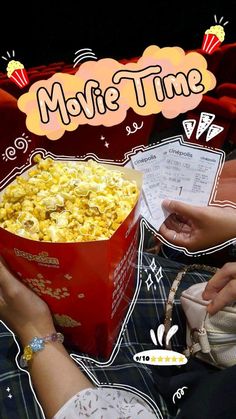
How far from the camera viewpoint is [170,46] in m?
1.07

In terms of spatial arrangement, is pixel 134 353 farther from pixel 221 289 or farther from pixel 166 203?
pixel 166 203

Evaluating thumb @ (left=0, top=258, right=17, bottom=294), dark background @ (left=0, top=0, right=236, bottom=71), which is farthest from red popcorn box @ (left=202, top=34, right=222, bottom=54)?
thumb @ (left=0, top=258, right=17, bottom=294)

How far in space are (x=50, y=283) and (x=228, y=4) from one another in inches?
26.8

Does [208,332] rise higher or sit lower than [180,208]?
lower

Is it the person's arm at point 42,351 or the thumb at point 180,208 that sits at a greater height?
the thumb at point 180,208

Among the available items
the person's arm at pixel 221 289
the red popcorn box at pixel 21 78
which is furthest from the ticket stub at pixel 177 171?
the red popcorn box at pixel 21 78

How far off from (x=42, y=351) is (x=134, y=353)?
0.23 m

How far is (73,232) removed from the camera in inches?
40.0

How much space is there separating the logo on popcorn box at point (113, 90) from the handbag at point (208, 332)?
453mm

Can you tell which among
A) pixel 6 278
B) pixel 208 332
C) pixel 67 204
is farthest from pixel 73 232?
pixel 208 332

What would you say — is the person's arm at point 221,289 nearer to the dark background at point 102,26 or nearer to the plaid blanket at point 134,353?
the plaid blanket at point 134,353

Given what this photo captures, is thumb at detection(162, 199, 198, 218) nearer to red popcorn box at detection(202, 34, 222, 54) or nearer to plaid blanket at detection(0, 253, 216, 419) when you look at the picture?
plaid blanket at detection(0, 253, 216, 419)

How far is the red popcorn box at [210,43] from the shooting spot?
3.53 ft

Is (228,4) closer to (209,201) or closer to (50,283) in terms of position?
(209,201)
